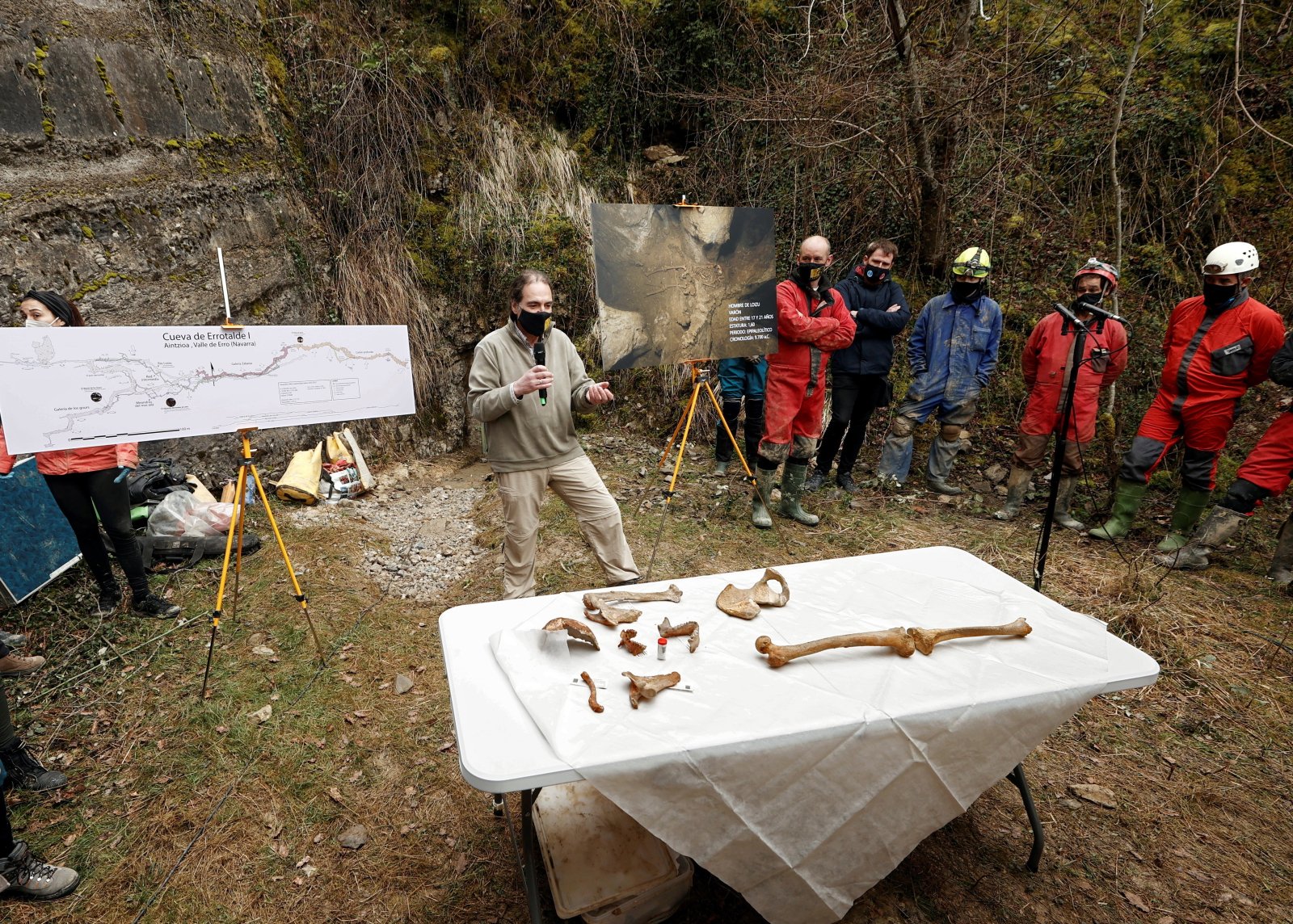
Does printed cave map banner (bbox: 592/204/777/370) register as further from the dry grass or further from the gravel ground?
the gravel ground

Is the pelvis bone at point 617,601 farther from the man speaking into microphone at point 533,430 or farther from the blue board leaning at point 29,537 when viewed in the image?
the blue board leaning at point 29,537

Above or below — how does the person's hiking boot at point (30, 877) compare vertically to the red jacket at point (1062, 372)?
below

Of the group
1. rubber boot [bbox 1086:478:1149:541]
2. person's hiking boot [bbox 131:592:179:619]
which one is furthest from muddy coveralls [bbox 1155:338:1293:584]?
person's hiking boot [bbox 131:592:179:619]

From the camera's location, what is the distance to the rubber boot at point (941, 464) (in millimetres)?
5707

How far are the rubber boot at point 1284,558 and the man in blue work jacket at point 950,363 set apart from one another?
6.91ft

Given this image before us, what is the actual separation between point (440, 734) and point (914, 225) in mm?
7050

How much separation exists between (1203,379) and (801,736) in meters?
4.52

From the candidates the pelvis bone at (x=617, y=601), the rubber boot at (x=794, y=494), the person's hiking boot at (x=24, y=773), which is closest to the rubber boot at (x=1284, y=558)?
the rubber boot at (x=794, y=494)

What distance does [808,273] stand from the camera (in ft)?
15.1

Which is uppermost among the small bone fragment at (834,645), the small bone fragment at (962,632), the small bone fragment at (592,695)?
the small bone fragment at (592,695)

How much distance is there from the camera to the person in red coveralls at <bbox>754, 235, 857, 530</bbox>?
15.1 feet

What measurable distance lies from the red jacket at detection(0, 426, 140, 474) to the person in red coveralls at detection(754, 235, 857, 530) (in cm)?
392

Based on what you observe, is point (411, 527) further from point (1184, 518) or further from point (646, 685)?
point (1184, 518)

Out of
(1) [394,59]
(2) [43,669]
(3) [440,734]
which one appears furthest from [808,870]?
(1) [394,59]
